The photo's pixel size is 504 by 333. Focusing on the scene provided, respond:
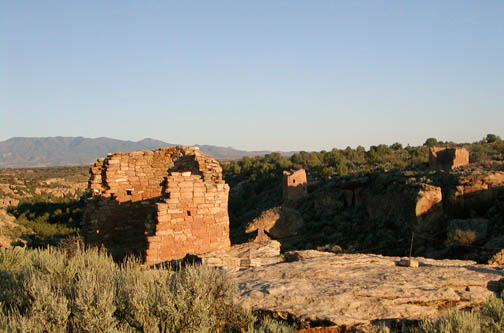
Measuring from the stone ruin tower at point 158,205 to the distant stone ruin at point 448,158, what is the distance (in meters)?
19.7

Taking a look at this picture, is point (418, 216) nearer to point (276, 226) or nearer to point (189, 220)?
point (276, 226)

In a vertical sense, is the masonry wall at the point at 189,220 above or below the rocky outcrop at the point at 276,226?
above

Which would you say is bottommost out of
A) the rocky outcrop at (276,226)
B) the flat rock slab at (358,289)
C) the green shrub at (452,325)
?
the rocky outcrop at (276,226)

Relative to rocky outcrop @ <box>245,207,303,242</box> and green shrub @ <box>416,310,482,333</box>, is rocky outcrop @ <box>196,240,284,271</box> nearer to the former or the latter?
green shrub @ <box>416,310,482,333</box>

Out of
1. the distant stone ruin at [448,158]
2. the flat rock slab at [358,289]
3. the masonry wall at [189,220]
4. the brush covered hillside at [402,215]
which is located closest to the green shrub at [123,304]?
the flat rock slab at [358,289]

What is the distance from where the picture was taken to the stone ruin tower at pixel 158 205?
7965 millimetres

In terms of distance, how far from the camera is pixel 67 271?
533 centimetres

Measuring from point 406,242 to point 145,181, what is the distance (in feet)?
41.1

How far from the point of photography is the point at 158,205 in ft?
25.8

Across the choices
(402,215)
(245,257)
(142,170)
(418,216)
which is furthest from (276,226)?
(245,257)

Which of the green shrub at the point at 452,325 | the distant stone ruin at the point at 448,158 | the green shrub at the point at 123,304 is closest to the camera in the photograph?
the green shrub at the point at 123,304

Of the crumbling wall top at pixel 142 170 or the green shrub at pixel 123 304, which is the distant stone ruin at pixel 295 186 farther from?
the green shrub at pixel 123 304

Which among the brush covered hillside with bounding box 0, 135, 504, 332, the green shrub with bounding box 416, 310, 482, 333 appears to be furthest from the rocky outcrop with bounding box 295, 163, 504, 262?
the green shrub with bounding box 416, 310, 482, 333

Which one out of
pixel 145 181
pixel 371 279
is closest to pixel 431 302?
pixel 371 279
